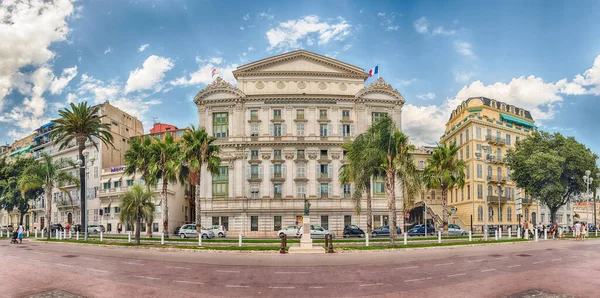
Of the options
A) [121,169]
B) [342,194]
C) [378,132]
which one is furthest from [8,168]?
[378,132]

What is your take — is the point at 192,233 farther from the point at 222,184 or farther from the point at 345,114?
the point at 345,114

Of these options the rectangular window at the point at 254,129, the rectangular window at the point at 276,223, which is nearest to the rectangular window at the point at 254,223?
the rectangular window at the point at 276,223

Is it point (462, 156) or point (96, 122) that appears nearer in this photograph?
point (96, 122)

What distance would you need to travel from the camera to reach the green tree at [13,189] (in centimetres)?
7088

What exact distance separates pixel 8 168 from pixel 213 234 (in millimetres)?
45942

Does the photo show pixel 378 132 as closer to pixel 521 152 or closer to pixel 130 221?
pixel 130 221

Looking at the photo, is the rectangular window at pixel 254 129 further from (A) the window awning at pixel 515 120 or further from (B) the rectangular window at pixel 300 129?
(A) the window awning at pixel 515 120

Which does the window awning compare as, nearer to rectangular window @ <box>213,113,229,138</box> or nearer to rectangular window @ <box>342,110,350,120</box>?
rectangular window @ <box>342,110,350,120</box>

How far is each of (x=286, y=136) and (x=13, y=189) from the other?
47524mm

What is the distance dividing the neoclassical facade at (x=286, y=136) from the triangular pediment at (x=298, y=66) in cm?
14

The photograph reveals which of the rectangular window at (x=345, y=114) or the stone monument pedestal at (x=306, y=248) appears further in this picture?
the rectangular window at (x=345, y=114)

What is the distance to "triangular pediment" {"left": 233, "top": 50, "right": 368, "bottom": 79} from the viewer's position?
62.0 meters

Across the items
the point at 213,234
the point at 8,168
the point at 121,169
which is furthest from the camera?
the point at 8,168

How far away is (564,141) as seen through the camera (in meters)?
58.0
